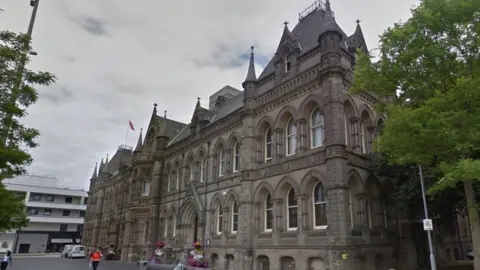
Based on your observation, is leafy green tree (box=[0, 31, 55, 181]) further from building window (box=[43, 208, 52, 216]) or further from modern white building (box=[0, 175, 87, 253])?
building window (box=[43, 208, 52, 216])

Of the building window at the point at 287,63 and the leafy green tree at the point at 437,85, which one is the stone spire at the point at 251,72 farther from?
the leafy green tree at the point at 437,85

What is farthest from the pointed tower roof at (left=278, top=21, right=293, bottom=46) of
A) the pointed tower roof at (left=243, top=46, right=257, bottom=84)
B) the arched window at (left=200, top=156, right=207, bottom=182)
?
the arched window at (left=200, top=156, right=207, bottom=182)

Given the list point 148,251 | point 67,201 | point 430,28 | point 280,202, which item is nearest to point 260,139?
point 280,202

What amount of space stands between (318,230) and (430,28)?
1007 cm

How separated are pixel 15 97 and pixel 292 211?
14.3 m

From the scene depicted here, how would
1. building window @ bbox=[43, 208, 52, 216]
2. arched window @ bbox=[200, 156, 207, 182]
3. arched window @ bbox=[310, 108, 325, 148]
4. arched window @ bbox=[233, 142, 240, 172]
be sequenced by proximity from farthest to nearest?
1. building window @ bbox=[43, 208, 52, 216]
2. arched window @ bbox=[200, 156, 207, 182]
3. arched window @ bbox=[233, 142, 240, 172]
4. arched window @ bbox=[310, 108, 325, 148]

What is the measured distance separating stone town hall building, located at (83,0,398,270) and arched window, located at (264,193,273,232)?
6 centimetres

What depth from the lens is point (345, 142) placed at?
17703 millimetres

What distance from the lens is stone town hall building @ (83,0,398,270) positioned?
16.9 metres

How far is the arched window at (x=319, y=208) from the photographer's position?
17422 mm

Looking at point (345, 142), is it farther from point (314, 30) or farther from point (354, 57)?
point (314, 30)

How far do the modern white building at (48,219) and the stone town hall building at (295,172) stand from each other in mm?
49114

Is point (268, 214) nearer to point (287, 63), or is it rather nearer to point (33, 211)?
point (287, 63)

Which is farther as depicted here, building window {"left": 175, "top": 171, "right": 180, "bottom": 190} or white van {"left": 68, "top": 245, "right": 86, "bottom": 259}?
white van {"left": 68, "top": 245, "right": 86, "bottom": 259}
